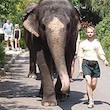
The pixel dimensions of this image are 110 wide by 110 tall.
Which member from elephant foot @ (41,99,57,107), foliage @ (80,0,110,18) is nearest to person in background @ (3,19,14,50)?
foliage @ (80,0,110,18)

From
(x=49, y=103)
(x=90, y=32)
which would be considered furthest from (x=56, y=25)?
(x=49, y=103)

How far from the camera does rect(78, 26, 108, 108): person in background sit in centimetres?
1057

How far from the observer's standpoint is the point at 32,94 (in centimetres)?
1234

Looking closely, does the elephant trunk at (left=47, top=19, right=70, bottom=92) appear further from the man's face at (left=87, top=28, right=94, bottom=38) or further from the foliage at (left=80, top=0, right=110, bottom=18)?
the foliage at (left=80, top=0, right=110, bottom=18)

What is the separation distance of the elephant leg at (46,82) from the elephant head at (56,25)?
0.53 m

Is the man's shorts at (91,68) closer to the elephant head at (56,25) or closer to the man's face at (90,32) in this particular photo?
the man's face at (90,32)

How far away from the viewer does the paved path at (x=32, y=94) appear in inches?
418

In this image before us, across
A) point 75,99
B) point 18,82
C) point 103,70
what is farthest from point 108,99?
point 103,70

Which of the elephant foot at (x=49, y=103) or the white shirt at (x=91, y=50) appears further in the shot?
the white shirt at (x=91, y=50)

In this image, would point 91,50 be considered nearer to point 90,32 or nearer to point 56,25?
point 90,32

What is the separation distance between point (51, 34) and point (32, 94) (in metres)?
2.97

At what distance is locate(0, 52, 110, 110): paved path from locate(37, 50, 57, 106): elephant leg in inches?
6.8

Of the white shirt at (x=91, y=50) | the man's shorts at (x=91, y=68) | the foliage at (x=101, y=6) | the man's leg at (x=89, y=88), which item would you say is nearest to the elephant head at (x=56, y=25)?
the white shirt at (x=91, y=50)

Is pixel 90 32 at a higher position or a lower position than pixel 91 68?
higher
